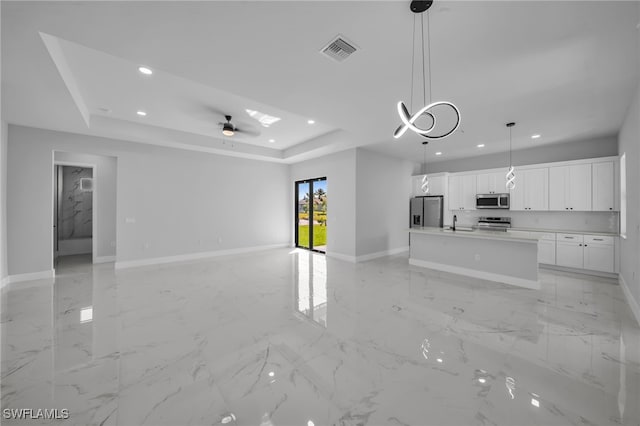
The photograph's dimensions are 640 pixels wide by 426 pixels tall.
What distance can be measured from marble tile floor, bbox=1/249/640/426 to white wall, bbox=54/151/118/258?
1926 mm

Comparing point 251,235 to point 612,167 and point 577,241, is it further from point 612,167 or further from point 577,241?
point 612,167

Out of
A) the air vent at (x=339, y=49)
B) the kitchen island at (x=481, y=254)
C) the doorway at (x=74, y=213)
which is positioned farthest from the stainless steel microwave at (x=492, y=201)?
the doorway at (x=74, y=213)

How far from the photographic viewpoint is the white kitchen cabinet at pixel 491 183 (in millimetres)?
6191

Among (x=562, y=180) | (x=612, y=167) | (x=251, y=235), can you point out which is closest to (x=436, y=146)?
(x=562, y=180)

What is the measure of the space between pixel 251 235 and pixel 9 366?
5.43 meters

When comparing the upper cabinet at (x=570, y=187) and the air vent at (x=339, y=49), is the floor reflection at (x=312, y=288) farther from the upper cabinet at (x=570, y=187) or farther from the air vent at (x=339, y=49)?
the upper cabinet at (x=570, y=187)

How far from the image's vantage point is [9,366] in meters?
2.02

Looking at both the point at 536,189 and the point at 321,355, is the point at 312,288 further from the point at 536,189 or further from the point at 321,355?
the point at 536,189

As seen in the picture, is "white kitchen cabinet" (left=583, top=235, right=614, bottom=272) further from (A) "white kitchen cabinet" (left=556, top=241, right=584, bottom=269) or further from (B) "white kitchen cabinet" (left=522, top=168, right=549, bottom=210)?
(B) "white kitchen cabinet" (left=522, top=168, right=549, bottom=210)

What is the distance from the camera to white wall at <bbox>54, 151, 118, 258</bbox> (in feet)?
19.4

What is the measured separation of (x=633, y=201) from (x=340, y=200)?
488 cm

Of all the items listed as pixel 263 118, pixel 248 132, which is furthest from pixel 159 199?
pixel 263 118

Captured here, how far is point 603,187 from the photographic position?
4.86 meters

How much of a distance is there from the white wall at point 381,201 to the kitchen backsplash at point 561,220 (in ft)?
6.68
